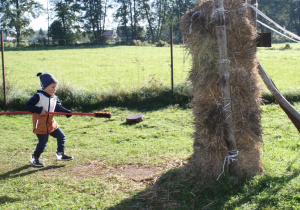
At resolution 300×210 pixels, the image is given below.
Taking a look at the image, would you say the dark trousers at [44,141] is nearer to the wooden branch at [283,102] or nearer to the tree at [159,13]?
the wooden branch at [283,102]

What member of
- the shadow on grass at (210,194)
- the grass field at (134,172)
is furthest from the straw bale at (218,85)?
the grass field at (134,172)

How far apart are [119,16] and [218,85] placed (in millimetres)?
60678

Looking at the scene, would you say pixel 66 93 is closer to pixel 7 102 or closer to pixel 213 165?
pixel 7 102

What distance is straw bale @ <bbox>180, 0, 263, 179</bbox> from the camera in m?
3.81

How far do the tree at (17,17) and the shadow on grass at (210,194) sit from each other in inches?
2048

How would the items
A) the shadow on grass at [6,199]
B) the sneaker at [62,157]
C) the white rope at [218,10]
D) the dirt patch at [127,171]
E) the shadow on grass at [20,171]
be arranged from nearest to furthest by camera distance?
the white rope at [218,10] < the shadow on grass at [6,199] < the dirt patch at [127,171] < the shadow on grass at [20,171] < the sneaker at [62,157]

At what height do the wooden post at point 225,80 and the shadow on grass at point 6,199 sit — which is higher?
the wooden post at point 225,80

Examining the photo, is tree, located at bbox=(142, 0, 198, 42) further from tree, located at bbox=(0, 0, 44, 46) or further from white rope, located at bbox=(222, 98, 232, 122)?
white rope, located at bbox=(222, 98, 232, 122)

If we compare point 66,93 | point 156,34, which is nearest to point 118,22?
point 156,34

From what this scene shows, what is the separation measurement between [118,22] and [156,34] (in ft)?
26.8

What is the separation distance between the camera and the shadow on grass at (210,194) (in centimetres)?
365

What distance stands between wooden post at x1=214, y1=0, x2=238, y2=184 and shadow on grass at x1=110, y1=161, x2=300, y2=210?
20 cm

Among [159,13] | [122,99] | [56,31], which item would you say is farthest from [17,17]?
[122,99]

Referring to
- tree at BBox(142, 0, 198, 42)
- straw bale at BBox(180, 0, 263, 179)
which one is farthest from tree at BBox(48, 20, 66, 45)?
straw bale at BBox(180, 0, 263, 179)
